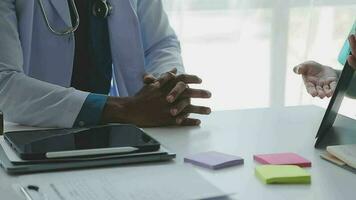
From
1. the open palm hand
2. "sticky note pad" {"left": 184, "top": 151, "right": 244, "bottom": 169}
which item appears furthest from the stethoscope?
"sticky note pad" {"left": 184, "top": 151, "right": 244, "bottom": 169}

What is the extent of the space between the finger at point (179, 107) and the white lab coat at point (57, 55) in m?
0.21

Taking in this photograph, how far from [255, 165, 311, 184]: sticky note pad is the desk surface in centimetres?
1

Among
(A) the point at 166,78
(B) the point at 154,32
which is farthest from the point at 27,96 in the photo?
(B) the point at 154,32

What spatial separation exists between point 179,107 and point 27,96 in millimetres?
357

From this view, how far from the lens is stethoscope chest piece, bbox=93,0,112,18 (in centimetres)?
166

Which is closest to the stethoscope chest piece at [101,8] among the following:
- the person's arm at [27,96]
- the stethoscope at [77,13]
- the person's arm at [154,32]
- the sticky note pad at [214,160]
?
the stethoscope at [77,13]

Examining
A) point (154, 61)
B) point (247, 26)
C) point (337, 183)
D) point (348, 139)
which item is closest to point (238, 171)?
point (337, 183)

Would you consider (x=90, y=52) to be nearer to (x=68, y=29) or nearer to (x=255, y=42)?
(x=68, y=29)

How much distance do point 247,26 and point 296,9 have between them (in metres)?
0.26

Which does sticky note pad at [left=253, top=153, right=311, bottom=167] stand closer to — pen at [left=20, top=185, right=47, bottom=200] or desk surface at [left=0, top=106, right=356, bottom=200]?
desk surface at [left=0, top=106, right=356, bottom=200]

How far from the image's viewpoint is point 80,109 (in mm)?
1339

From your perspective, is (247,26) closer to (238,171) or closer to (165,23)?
(165,23)

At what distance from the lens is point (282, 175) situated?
954 mm

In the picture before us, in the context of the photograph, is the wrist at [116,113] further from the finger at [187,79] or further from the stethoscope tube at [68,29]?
the stethoscope tube at [68,29]
